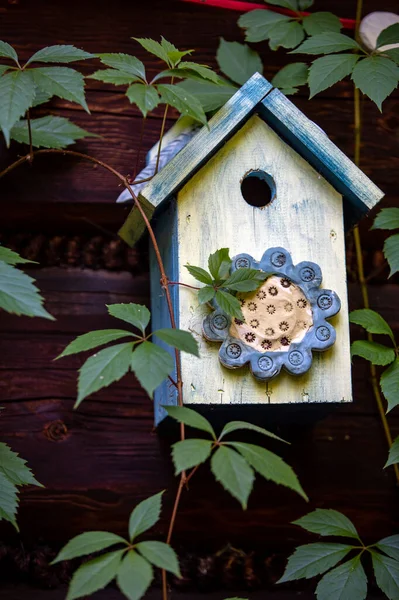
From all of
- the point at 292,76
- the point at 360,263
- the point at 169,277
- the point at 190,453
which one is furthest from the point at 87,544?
the point at 292,76

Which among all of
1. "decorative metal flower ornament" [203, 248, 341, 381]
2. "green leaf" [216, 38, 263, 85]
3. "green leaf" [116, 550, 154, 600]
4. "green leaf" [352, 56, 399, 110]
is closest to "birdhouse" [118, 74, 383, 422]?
"decorative metal flower ornament" [203, 248, 341, 381]

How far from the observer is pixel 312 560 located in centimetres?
136

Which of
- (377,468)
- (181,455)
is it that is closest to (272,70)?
(377,468)

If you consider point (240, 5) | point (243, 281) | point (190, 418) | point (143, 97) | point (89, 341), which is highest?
point (240, 5)

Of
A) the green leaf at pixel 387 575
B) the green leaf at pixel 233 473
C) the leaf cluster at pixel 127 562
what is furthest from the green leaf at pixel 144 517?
the green leaf at pixel 387 575

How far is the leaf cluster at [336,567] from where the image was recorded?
1.33 meters

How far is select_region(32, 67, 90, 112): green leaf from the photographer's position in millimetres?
1271

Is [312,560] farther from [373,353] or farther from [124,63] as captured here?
[124,63]

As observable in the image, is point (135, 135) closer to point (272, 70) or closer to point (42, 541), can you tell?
point (272, 70)

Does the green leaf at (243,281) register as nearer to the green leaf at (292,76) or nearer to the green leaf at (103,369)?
the green leaf at (103,369)

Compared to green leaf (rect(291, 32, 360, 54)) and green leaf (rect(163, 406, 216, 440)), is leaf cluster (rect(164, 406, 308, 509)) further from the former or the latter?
green leaf (rect(291, 32, 360, 54))

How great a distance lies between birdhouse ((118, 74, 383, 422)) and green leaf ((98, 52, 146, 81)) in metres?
0.13

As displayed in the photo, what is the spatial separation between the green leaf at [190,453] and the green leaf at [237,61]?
30.8 inches

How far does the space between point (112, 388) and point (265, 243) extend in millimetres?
415
